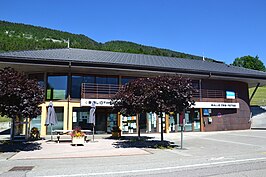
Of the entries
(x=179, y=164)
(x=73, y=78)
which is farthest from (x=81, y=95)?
(x=179, y=164)

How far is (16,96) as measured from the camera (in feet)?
38.2

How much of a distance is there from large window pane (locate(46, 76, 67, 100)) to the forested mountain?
6304 cm

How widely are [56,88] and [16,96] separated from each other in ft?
27.7

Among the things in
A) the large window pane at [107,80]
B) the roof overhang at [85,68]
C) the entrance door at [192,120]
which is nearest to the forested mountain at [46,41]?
the entrance door at [192,120]

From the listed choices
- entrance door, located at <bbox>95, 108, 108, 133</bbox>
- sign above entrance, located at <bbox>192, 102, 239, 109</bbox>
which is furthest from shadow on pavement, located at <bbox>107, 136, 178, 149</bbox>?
sign above entrance, located at <bbox>192, 102, 239, 109</bbox>

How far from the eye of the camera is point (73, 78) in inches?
805

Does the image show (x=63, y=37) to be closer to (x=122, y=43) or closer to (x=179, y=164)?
(x=122, y=43)

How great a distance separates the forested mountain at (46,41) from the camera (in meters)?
85.1

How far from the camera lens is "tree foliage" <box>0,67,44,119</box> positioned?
11.4m

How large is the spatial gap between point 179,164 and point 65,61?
13.1 metres

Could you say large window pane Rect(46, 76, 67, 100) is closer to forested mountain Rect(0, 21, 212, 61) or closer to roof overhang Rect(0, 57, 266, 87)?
roof overhang Rect(0, 57, 266, 87)

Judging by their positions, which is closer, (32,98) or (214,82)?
(32,98)

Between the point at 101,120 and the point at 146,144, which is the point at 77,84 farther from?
the point at 146,144

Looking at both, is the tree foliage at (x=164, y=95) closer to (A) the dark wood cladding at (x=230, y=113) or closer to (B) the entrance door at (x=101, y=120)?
(B) the entrance door at (x=101, y=120)
